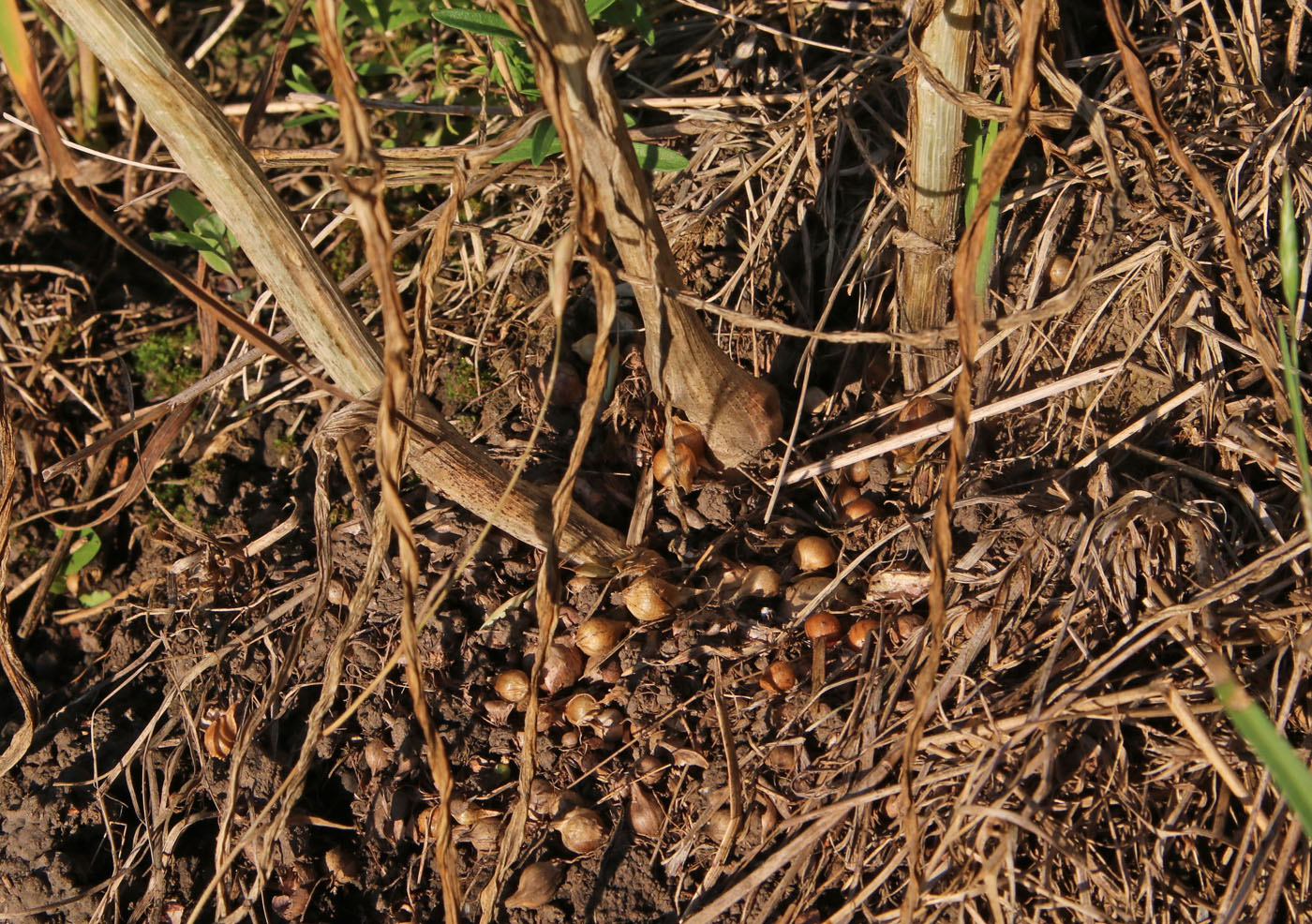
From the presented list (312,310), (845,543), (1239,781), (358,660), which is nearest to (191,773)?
(358,660)

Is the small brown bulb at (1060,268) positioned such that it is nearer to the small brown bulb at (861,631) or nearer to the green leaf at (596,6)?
the small brown bulb at (861,631)

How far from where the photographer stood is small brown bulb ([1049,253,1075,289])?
1667 mm

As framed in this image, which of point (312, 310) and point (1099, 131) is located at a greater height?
point (312, 310)

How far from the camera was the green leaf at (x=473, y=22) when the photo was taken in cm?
149

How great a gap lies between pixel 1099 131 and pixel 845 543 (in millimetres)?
773

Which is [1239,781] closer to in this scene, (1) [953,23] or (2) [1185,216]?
(2) [1185,216]

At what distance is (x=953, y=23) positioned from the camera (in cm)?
125

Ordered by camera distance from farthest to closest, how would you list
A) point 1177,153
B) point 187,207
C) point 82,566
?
1. point 82,566
2. point 187,207
3. point 1177,153

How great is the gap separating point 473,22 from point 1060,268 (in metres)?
1.11

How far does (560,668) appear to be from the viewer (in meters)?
1.61

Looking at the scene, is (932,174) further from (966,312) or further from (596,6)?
(596,6)

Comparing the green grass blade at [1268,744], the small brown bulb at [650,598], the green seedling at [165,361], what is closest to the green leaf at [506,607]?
the small brown bulb at [650,598]

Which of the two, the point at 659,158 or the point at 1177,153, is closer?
the point at 1177,153

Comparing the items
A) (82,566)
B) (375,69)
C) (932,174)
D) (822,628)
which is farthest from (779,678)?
(375,69)
